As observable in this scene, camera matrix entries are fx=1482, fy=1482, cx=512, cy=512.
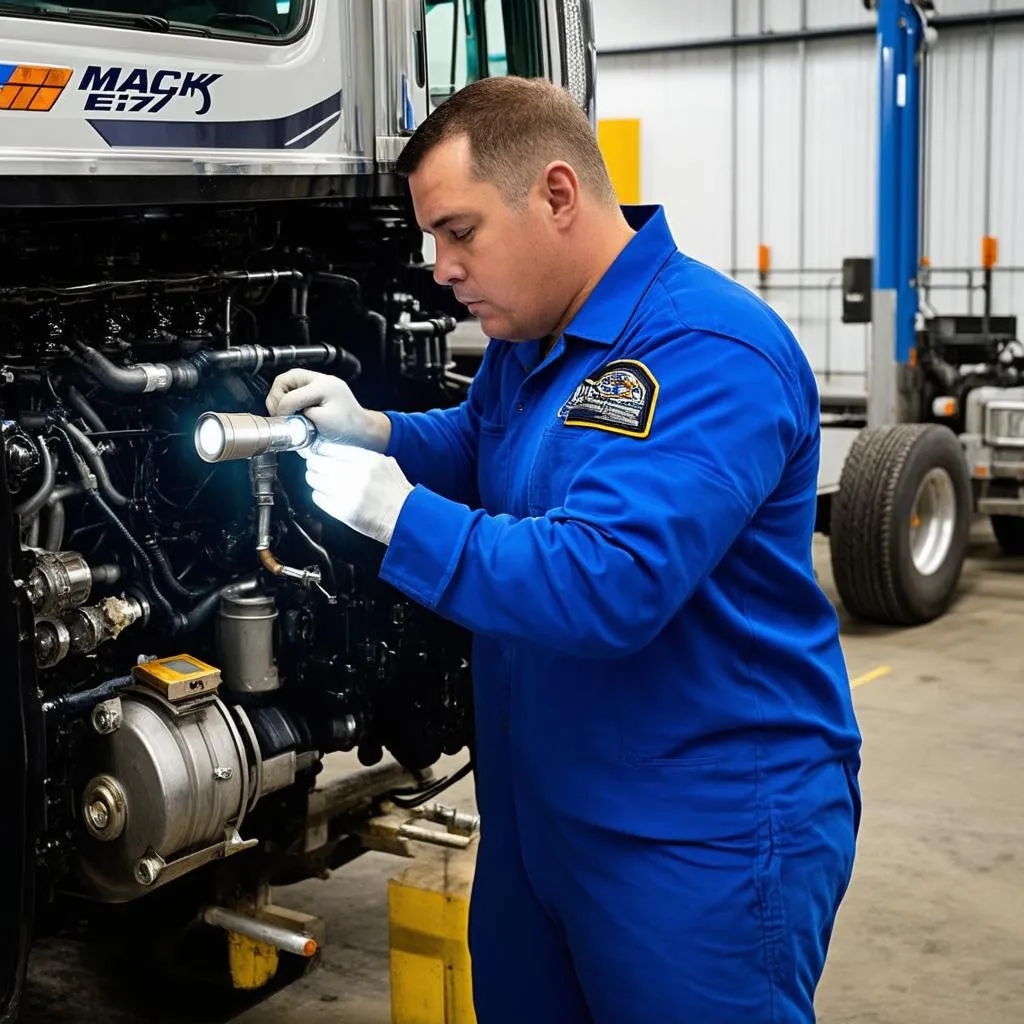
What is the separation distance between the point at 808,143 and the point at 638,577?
11133 millimetres

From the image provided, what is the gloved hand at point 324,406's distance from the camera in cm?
A: 224

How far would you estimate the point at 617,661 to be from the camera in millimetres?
1994

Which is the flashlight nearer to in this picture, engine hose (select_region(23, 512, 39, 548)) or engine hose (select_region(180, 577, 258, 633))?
engine hose (select_region(23, 512, 39, 548))

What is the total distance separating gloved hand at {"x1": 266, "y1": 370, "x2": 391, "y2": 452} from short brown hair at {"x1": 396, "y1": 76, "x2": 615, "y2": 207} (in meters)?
0.41

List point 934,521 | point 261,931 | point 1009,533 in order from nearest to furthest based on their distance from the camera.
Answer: point 261,931, point 934,521, point 1009,533

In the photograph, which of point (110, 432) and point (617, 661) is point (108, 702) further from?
point (617, 661)

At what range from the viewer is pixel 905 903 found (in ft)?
12.1

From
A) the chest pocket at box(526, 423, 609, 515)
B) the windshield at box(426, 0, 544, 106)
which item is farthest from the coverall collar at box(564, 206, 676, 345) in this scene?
the windshield at box(426, 0, 544, 106)

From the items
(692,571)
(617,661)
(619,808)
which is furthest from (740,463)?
(619,808)

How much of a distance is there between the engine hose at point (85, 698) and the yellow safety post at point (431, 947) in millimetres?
720

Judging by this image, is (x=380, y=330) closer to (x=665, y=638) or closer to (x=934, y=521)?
(x=665, y=638)

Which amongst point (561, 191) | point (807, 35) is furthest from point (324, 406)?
point (807, 35)

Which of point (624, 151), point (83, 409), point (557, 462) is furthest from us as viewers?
point (624, 151)

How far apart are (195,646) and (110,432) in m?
0.45
